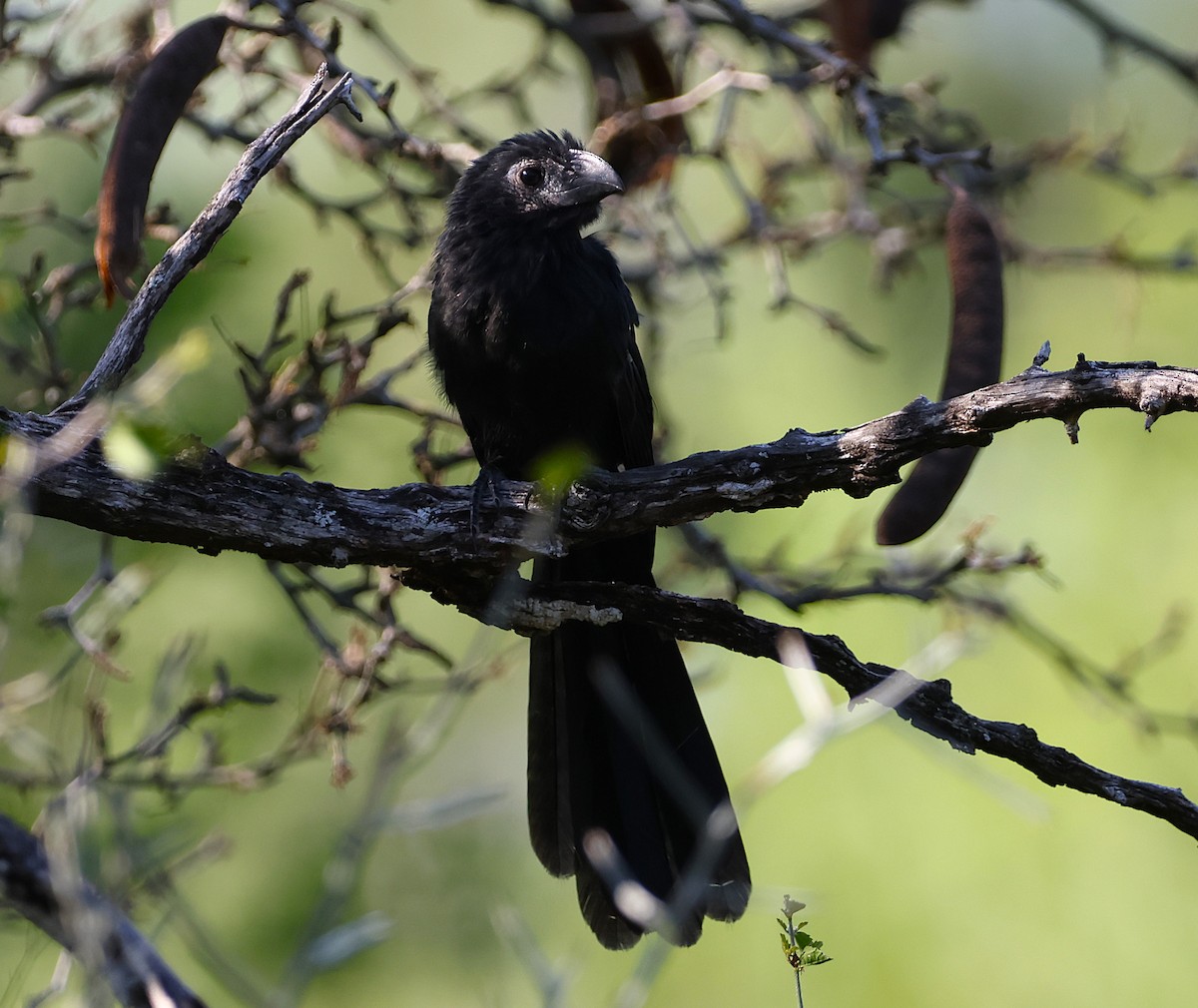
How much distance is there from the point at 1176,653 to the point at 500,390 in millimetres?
3702

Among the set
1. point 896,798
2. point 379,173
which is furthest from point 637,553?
point 896,798

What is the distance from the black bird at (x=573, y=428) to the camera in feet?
11.6

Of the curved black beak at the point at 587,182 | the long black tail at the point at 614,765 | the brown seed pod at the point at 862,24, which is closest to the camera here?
the long black tail at the point at 614,765

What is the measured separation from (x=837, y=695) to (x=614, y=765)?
1817mm

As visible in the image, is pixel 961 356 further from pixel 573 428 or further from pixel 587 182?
pixel 587 182

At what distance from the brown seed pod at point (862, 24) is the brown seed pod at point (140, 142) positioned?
2100mm

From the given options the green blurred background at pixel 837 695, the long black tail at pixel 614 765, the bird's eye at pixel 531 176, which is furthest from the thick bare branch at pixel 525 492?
the green blurred background at pixel 837 695

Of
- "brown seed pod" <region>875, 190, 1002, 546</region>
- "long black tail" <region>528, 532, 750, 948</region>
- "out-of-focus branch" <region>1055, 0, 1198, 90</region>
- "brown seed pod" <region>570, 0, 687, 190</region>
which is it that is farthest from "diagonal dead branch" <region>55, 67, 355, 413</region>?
"out-of-focus branch" <region>1055, 0, 1198, 90</region>

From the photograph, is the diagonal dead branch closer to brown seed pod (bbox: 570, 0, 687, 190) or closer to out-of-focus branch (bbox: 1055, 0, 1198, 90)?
brown seed pod (bbox: 570, 0, 687, 190)

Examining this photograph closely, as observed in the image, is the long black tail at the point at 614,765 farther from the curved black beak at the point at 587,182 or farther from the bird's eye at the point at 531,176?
the bird's eye at the point at 531,176

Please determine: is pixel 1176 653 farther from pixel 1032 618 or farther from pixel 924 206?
pixel 924 206

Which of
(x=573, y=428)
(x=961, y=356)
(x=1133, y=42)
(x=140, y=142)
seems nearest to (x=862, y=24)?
(x=1133, y=42)

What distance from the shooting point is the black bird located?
3.54 m

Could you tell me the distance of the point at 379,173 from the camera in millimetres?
4133
